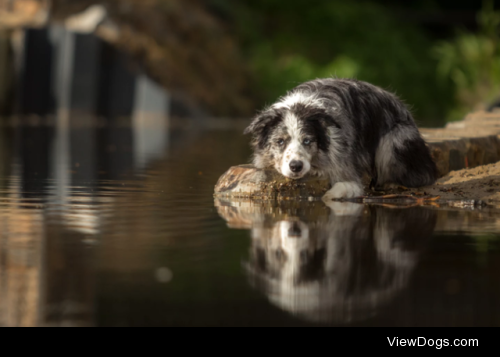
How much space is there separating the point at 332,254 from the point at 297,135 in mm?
2588

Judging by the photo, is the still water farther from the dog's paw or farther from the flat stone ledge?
the flat stone ledge

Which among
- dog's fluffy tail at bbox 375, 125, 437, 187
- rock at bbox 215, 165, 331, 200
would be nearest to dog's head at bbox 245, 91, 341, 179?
rock at bbox 215, 165, 331, 200

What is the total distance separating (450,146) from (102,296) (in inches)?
242

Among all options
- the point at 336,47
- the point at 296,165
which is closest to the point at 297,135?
the point at 296,165

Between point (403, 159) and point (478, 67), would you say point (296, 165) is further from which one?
point (478, 67)

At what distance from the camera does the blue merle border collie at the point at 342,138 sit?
693 centimetres

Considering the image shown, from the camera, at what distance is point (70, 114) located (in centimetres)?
2433

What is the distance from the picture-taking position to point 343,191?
23.1 ft

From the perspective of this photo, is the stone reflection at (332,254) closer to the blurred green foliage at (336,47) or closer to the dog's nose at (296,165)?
the dog's nose at (296,165)

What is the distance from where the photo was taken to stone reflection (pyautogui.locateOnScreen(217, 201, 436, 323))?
3.46 metres
